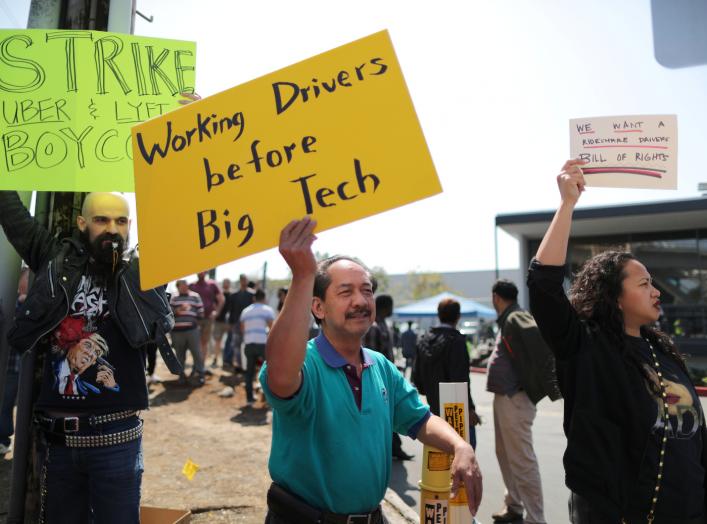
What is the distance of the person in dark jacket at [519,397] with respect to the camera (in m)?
4.23

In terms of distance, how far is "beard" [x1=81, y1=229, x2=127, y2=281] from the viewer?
2.34 meters

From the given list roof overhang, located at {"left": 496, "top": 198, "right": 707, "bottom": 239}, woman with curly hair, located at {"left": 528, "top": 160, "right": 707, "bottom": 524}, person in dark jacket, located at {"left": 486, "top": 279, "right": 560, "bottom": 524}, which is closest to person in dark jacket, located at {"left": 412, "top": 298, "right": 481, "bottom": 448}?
person in dark jacket, located at {"left": 486, "top": 279, "right": 560, "bottom": 524}

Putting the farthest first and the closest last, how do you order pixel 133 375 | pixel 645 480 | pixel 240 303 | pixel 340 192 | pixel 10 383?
1. pixel 240 303
2. pixel 10 383
3. pixel 133 375
4. pixel 645 480
5. pixel 340 192

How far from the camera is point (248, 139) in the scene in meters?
1.82

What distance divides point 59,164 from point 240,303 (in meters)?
8.83

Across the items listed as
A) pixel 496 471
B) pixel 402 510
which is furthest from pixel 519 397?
pixel 496 471

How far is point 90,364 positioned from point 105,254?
0.47 metres

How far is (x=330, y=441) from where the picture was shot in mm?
1743

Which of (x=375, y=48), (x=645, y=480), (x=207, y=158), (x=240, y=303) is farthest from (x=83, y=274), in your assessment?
(x=240, y=303)

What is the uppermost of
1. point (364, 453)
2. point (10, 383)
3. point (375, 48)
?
point (375, 48)

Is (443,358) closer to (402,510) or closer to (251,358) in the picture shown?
(402,510)

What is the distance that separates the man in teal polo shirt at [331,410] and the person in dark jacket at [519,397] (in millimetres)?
2526

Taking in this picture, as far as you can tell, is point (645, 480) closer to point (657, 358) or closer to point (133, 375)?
point (657, 358)

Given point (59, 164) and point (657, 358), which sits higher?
point (59, 164)
